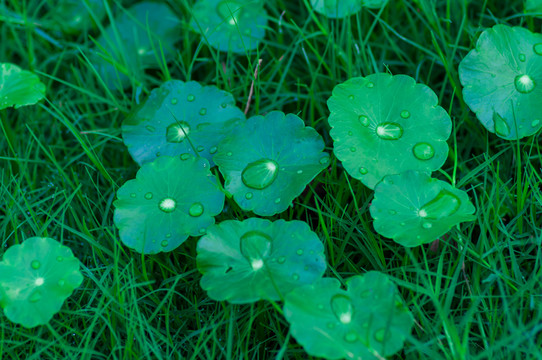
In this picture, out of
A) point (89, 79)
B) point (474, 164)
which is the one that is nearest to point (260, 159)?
point (474, 164)

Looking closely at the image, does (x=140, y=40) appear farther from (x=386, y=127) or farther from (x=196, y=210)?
(x=386, y=127)

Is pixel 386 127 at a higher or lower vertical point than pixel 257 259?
higher

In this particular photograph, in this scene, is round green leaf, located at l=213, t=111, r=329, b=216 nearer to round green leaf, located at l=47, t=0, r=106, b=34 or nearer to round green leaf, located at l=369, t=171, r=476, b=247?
round green leaf, located at l=369, t=171, r=476, b=247

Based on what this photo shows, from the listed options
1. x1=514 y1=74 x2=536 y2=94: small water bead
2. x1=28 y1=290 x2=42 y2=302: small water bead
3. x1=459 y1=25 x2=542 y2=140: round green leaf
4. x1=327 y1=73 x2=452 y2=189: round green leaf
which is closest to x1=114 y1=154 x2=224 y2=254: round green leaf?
x1=28 y1=290 x2=42 y2=302: small water bead

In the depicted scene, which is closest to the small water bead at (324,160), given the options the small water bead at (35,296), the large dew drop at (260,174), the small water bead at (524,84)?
the large dew drop at (260,174)

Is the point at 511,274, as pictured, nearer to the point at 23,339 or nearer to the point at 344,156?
the point at 344,156

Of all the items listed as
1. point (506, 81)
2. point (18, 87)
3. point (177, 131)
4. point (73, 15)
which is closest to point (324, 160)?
point (177, 131)
